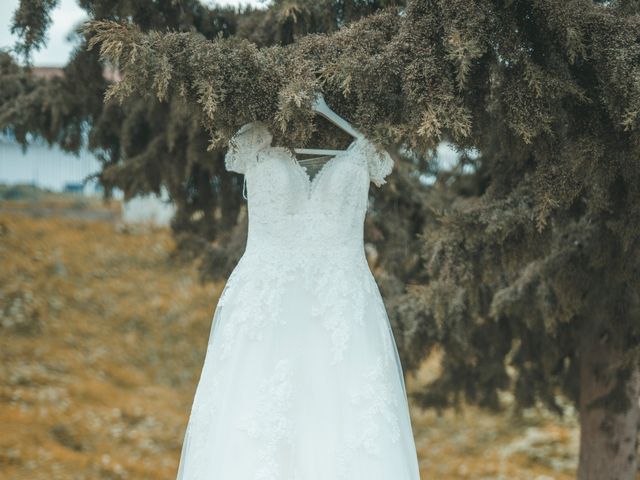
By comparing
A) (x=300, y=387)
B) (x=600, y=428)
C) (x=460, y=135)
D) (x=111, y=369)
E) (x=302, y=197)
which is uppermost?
(x=460, y=135)

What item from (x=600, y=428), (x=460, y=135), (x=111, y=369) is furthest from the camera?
(x=111, y=369)

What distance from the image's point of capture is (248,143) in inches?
98.9

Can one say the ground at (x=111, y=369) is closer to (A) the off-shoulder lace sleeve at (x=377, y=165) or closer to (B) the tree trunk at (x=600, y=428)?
(B) the tree trunk at (x=600, y=428)

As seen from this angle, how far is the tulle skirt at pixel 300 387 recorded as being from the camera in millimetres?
2371

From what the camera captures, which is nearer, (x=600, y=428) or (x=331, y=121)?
(x=331, y=121)

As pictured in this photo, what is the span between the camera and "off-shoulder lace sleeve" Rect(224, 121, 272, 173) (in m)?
2.48

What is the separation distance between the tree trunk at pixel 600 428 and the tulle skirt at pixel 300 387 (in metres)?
2.18

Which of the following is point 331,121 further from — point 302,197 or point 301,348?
point 301,348

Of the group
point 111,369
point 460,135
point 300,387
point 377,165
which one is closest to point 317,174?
point 377,165

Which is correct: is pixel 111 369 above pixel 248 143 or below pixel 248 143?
below

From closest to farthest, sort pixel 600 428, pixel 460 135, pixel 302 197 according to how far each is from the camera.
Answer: pixel 460 135 < pixel 302 197 < pixel 600 428

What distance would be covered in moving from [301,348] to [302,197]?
494 millimetres

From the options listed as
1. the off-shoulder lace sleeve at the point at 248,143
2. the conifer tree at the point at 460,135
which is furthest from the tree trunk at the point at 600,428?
→ the off-shoulder lace sleeve at the point at 248,143

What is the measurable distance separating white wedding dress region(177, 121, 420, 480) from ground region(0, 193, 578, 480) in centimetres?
389
